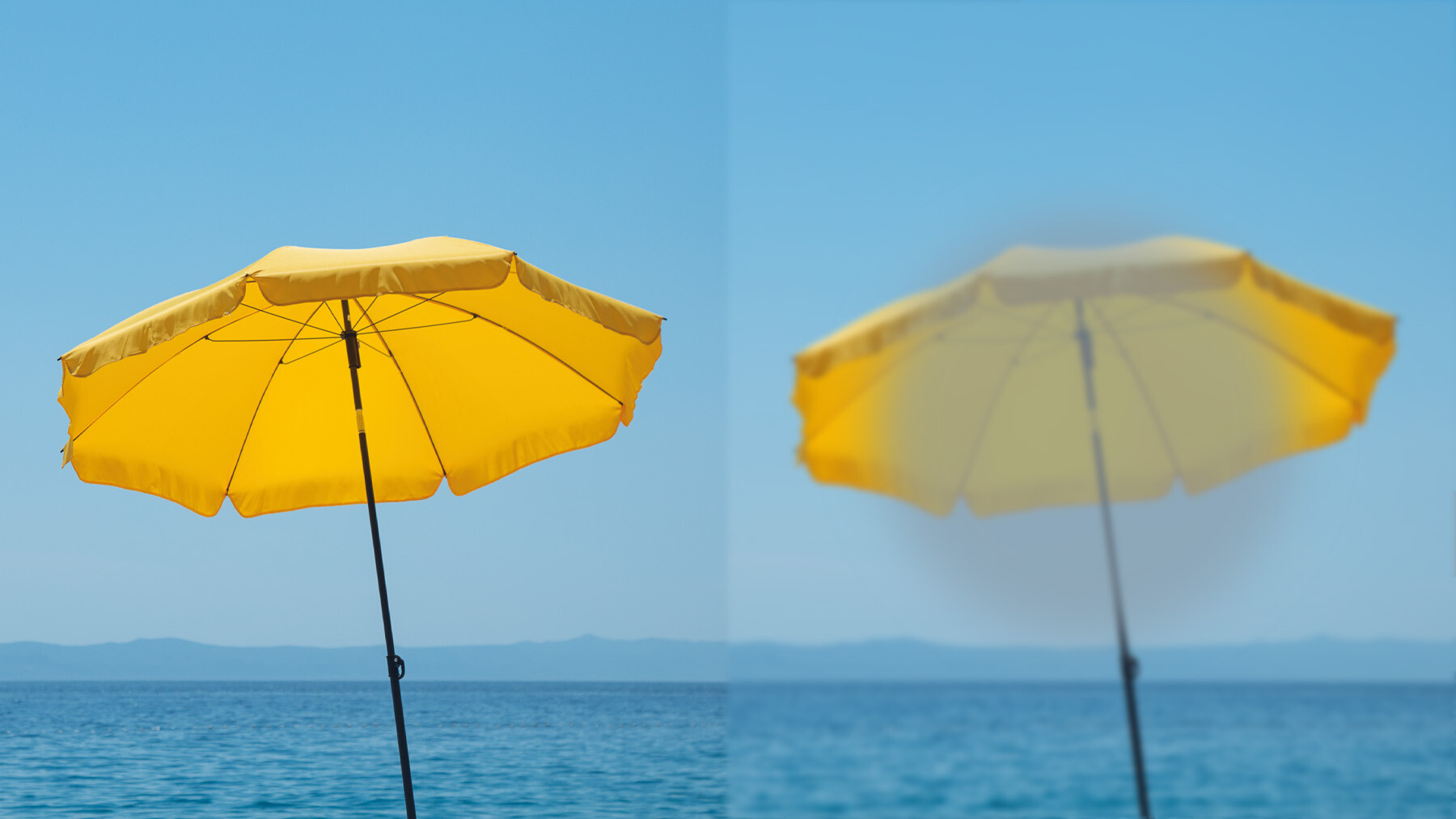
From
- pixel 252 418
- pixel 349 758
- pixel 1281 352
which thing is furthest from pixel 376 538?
pixel 349 758

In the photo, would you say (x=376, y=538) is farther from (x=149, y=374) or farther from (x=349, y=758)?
(x=349, y=758)

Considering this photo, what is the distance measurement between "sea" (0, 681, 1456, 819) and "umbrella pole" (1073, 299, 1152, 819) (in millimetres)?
9643

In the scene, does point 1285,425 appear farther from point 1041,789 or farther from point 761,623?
point 1041,789

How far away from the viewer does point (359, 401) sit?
10.1 ft

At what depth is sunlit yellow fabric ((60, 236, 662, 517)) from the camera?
127 inches

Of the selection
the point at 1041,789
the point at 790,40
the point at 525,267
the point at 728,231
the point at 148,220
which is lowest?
the point at 1041,789

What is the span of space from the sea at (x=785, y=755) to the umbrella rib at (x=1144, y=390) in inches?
378

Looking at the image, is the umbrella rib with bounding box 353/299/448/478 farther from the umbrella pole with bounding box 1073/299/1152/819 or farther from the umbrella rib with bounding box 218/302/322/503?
the umbrella pole with bounding box 1073/299/1152/819

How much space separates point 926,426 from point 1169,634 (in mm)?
31782

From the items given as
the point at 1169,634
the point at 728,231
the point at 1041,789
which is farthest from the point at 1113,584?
the point at 1169,634

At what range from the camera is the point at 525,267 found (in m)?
2.55

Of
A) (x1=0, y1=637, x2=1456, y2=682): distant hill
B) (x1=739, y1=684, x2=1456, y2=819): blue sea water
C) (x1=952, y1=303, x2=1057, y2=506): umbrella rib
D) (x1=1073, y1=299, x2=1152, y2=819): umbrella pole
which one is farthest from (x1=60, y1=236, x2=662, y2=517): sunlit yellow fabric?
(x1=0, y1=637, x2=1456, y2=682): distant hill

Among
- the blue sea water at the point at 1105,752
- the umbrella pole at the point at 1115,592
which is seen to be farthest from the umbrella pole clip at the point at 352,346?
the blue sea water at the point at 1105,752

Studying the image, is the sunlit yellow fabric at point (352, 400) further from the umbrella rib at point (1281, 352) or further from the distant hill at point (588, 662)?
the distant hill at point (588, 662)
